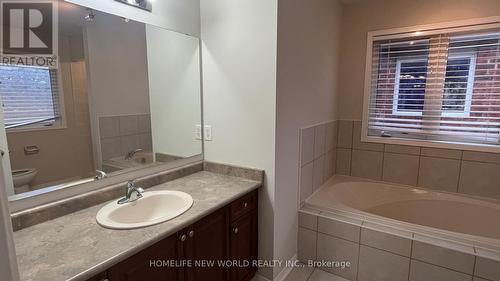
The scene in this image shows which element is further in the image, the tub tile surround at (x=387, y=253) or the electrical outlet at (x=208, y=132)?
the electrical outlet at (x=208, y=132)

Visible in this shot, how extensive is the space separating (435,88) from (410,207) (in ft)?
3.82

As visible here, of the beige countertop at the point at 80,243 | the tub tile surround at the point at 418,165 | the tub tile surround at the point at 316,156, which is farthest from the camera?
the tub tile surround at the point at 418,165

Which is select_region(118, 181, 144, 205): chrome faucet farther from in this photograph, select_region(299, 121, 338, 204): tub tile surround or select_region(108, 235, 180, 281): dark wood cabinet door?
select_region(299, 121, 338, 204): tub tile surround

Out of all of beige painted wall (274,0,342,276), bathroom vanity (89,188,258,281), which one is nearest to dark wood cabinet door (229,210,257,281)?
bathroom vanity (89,188,258,281)

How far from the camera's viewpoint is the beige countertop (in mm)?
886

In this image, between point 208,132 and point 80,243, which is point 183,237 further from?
point 208,132

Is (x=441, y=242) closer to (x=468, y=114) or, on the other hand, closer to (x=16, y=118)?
(x=468, y=114)

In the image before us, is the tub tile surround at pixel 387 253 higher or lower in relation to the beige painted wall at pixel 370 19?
lower

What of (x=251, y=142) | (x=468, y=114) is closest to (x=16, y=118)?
(x=251, y=142)

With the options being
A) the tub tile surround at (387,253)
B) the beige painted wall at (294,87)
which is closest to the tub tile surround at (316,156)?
the beige painted wall at (294,87)

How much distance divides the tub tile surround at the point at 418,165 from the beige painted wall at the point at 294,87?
68cm

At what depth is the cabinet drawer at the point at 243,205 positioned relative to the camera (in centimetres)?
164

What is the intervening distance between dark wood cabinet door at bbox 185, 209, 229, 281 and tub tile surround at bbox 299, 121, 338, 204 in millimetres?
878

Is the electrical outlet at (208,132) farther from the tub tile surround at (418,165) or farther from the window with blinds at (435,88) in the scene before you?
the window with blinds at (435,88)
